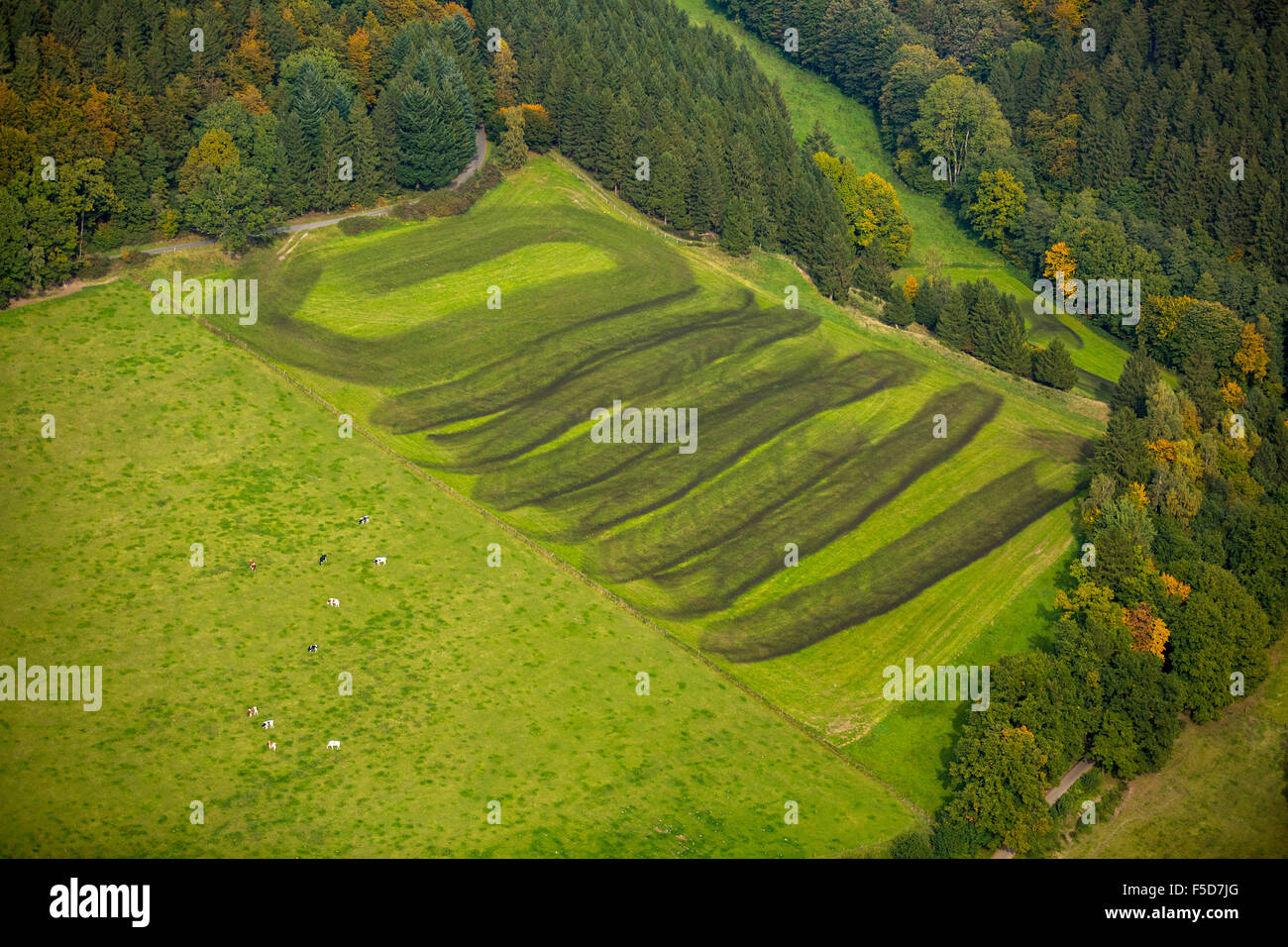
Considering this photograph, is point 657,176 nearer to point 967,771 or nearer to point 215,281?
point 215,281

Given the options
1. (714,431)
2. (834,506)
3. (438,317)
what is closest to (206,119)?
(438,317)

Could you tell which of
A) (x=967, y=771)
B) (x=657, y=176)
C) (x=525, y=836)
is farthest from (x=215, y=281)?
(x=967, y=771)

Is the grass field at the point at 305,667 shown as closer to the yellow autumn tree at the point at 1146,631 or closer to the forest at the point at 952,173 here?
the forest at the point at 952,173

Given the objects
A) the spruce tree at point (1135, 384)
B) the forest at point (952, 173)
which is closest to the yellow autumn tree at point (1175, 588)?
the forest at point (952, 173)

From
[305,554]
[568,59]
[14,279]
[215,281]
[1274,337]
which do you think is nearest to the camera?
[305,554]

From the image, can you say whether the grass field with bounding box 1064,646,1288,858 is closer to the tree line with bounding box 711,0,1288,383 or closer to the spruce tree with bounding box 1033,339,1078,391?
the spruce tree with bounding box 1033,339,1078,391

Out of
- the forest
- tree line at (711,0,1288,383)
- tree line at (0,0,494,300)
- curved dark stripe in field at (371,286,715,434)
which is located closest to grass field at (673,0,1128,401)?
tree line at (711,0,1288,383)

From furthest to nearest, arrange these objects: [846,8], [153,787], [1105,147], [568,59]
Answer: [846,8]
[1105,147]
[568,59]
[153,787]
